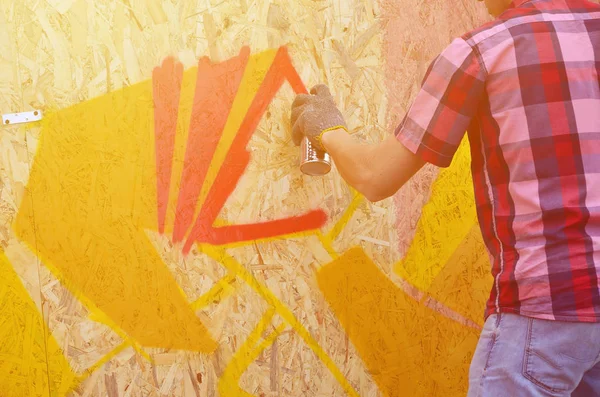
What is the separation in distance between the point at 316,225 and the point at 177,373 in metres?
0.66

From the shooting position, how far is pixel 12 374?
1.85 m

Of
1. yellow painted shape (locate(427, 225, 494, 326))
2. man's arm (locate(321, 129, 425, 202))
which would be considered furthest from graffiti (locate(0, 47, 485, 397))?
man's arm (locate(321, 129, 425, 202))

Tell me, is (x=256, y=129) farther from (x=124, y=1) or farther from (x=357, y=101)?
(x=124, y=1)

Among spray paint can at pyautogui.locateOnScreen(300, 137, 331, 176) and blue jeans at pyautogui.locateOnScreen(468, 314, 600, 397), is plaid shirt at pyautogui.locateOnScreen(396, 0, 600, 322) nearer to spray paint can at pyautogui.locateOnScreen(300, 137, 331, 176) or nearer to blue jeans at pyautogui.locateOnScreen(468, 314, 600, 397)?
blue jeans at pyautogui.locateOnScreen(468, 314, 600, 397)

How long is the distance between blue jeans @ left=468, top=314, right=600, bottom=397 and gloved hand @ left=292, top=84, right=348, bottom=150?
767mm

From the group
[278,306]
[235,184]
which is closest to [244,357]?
[278,306]

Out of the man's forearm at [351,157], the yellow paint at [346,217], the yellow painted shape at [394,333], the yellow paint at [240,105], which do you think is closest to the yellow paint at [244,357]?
the yellow painted shape at [394,333]

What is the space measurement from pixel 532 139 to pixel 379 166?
33 centimetres

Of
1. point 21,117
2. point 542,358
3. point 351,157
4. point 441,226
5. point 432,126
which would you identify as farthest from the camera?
point 441,226

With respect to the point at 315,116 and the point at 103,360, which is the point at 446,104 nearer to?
the point at 315,116

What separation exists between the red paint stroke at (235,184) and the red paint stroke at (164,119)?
0.45 ft

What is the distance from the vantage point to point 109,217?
1.90 metres

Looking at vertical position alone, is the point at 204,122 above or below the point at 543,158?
above

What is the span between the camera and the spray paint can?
5.96 ft
